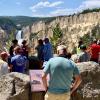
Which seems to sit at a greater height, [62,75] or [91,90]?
[62,75]

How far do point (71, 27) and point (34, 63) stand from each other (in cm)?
16497

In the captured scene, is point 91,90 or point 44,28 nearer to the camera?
point 91,90

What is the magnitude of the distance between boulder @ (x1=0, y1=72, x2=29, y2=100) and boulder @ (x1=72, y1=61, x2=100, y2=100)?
1.23 metres

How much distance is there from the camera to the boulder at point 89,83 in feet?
33.8

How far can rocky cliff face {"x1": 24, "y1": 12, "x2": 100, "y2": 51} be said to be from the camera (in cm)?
16338

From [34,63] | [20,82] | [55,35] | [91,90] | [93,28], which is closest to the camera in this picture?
[20,82]

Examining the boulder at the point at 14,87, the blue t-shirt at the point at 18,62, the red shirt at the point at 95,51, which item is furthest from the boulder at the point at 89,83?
the red shirt at the point at 95,51

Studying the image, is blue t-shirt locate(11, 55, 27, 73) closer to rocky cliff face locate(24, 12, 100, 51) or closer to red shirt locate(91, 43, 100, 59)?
red shirt locate(91, 43, 100, 59)

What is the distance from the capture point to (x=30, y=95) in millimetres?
9977

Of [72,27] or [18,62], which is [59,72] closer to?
[18,62]

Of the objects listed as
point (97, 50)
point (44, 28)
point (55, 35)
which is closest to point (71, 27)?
point (44, 28)

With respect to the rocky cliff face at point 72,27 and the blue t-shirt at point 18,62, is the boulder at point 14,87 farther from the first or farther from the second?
the rocky cliff face at point 72,27

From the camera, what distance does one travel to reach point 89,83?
10.4 m

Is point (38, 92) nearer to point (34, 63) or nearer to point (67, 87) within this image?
point (67, 87)
